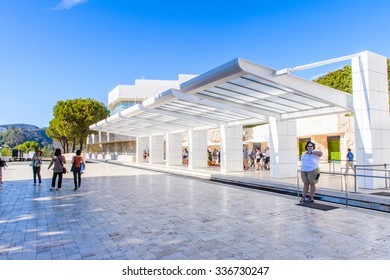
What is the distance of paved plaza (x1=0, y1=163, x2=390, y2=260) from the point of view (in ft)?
13.2

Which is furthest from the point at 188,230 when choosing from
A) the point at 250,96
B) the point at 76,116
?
the point at 76,116

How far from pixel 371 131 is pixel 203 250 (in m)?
7.93

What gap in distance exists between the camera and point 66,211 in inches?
276

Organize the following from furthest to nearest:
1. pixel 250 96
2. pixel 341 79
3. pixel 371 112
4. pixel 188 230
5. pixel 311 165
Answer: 1. pixel 341 79
2. pixel 250 96
3. pixel 371 112
4. pixel 311 165
5. pixel 188 230

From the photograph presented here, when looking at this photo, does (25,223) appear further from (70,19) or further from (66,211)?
(70,19)

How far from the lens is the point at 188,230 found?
5.20 meters

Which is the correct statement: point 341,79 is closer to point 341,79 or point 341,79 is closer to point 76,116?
point 341,79

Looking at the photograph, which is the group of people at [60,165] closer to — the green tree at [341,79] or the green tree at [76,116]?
the green tree at [76,116]

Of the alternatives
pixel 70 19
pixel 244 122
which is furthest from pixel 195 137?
pixel 70 19

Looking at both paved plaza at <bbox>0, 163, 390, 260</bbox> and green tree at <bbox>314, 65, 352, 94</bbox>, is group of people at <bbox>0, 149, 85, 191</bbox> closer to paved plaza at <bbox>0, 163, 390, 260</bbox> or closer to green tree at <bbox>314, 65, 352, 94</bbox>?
paved plaza at <bbox>0, 163, 390, 260</bbox>

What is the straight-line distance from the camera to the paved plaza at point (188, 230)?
4.03m

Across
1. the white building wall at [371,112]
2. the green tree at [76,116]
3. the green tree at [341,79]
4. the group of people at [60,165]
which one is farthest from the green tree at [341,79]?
the green tree at [76,116]

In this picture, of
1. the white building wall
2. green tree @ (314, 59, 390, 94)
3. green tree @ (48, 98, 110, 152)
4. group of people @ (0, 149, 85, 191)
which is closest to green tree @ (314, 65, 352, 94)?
green tree @ (314, 59, 390, 94)
